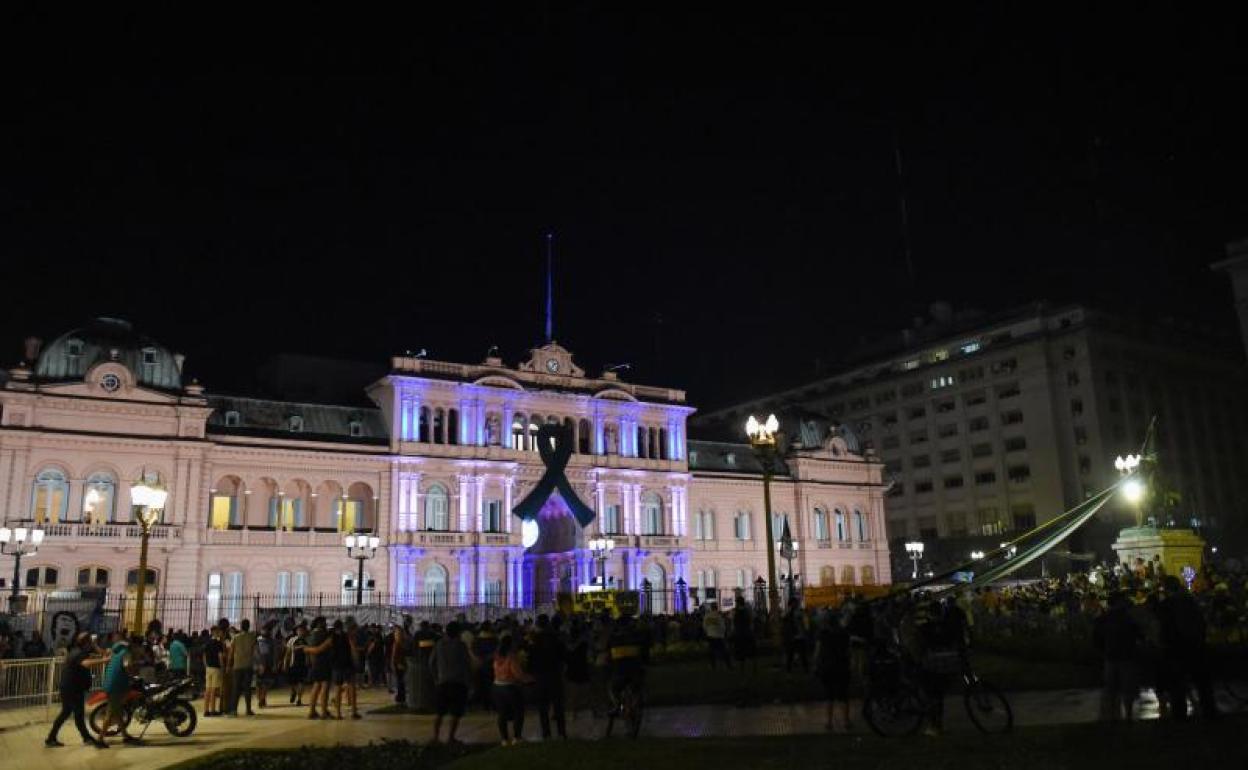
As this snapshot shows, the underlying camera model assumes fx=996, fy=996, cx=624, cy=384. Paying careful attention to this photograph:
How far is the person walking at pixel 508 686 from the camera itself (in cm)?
1499

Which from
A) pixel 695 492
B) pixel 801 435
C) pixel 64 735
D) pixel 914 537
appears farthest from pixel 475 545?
pixel 914 537

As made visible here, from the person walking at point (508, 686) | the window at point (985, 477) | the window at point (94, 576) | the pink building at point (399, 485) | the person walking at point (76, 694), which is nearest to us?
the person walking at point (508, 686)

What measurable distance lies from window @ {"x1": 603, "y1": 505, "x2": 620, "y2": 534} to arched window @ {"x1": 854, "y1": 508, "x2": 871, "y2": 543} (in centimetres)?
2028

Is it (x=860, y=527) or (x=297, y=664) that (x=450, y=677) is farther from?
(x=860, y=527)

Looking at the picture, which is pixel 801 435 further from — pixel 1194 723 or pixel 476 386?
pixel 1194 723

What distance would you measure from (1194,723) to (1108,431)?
3105 inches

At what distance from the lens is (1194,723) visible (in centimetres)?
1345

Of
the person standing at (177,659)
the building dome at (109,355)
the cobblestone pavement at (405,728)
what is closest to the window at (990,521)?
the building dome at (109,355)

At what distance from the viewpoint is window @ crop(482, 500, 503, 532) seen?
5700cm

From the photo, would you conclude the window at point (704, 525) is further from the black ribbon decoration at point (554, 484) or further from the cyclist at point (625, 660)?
the cyclist at point (625, 660)

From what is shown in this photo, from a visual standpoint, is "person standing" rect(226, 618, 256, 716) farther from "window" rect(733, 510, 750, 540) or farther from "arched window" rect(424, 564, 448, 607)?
"window" rect(733, 510, 750, 540)

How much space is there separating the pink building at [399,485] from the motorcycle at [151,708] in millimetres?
28127

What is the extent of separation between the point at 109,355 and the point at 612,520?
29.1 metres

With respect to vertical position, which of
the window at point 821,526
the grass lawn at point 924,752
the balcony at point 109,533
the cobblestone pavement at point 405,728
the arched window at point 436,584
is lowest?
the cobblestone pavement at point 405,728
